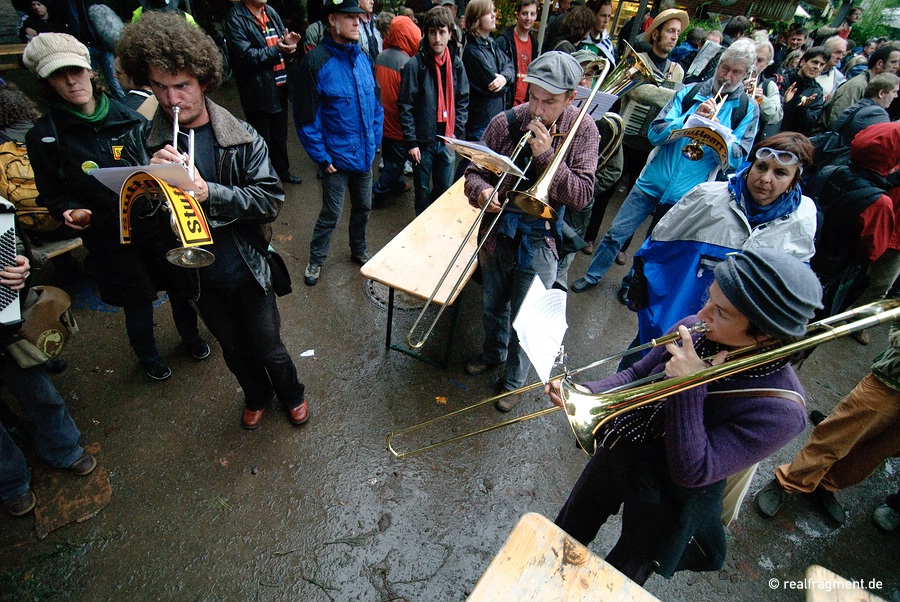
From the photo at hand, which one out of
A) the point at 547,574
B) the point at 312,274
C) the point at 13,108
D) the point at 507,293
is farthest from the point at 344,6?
the point at 547,574

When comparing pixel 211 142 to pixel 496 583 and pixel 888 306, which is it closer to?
pixel 496 583

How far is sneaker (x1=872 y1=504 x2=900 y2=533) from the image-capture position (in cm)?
309

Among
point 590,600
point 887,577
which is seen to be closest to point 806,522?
point 887,577

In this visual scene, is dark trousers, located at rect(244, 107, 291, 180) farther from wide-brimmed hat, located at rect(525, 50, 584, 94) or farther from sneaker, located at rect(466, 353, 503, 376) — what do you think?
wide-brimmed hat, located at rect(525, 50, 584, 94)

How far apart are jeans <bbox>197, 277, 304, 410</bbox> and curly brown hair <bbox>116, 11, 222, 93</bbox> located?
41.7 inches

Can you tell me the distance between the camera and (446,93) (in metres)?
4.62

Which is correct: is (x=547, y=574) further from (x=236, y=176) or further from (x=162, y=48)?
(x=162, y=48)

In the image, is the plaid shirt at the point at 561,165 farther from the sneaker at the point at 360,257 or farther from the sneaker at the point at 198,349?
the sneaker at the point at 198,349

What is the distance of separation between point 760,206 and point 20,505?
4.63 meters

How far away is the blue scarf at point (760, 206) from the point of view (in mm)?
2555

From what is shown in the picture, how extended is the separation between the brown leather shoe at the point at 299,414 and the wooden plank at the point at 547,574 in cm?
199

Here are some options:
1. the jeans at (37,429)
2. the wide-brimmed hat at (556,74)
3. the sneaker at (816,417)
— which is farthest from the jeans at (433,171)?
the sneaker at (816,417)

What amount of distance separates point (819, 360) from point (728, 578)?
292 centimetres

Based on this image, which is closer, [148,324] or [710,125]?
[148,324]
